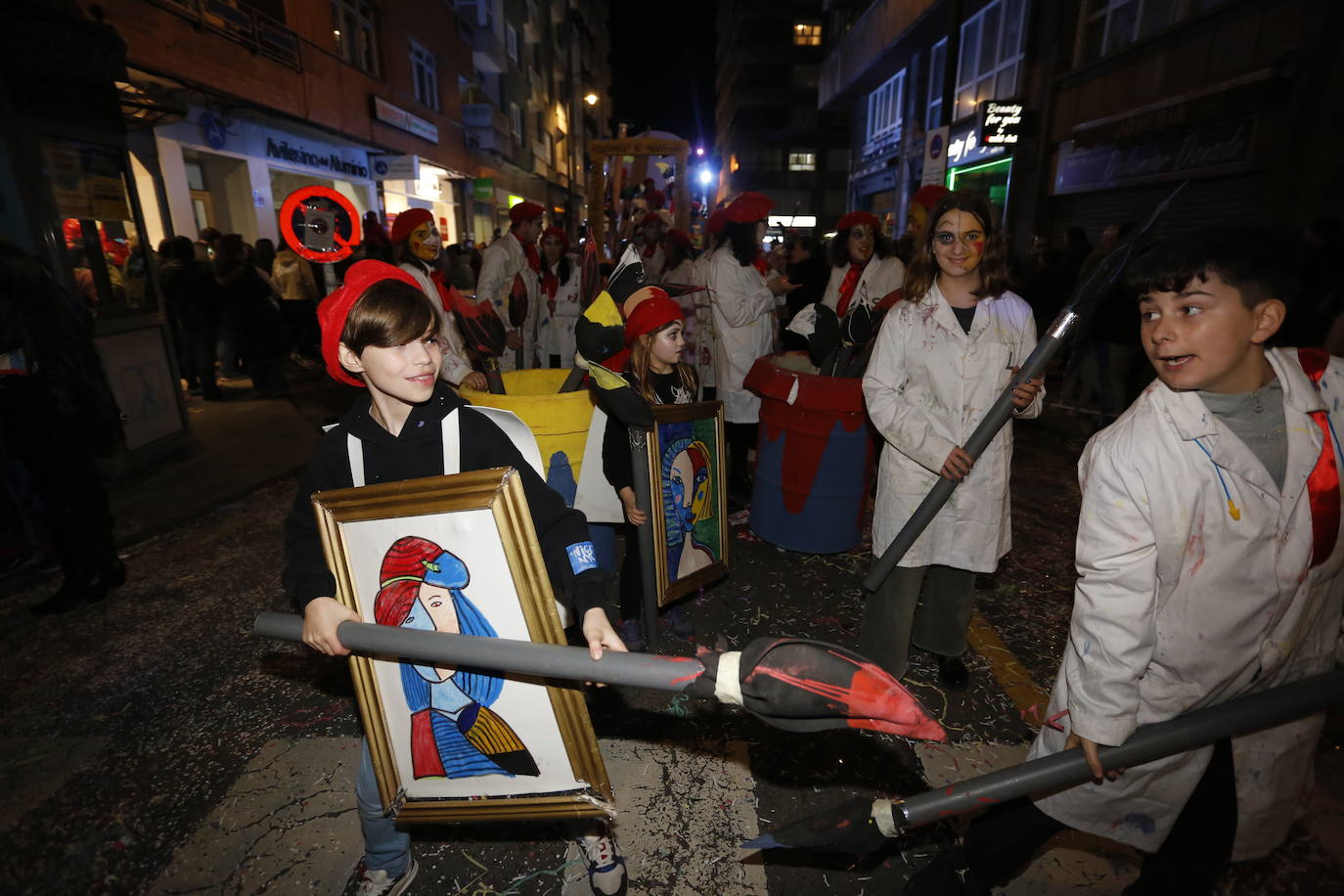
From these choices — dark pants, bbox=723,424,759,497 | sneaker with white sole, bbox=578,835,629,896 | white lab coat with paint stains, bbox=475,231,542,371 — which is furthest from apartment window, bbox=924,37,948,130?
sneaker with white sole, bbox=578,835,629,896

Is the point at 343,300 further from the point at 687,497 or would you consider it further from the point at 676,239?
the point at 676,239

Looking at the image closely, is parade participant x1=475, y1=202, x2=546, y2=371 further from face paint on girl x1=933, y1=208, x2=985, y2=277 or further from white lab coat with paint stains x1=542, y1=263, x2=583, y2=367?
face paint on girl x1=933, y1=208, x2=985, y2=277

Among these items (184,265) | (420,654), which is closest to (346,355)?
(420,654)

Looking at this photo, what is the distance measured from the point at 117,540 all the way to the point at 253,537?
922 millimetres

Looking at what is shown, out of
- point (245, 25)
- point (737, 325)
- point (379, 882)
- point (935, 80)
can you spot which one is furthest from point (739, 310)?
point (935, 80)

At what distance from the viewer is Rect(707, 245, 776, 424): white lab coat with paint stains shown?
5531 mm

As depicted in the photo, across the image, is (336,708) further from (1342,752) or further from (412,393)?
(1342,752)

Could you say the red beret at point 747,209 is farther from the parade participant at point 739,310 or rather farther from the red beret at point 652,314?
the red beret at point 652,314

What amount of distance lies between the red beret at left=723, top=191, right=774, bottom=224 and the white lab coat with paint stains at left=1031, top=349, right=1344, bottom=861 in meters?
4.33

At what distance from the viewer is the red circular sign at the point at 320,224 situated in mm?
4477

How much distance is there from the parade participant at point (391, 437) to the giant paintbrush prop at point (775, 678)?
0.30 meters

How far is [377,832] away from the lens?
2119mm

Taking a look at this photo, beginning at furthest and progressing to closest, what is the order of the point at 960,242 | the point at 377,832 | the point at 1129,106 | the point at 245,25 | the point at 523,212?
the point at 1129,106 < the point at 245,25 < the point at 523,212 < the point at 960,242 < the point at 377,832

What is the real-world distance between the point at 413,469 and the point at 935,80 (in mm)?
24429
